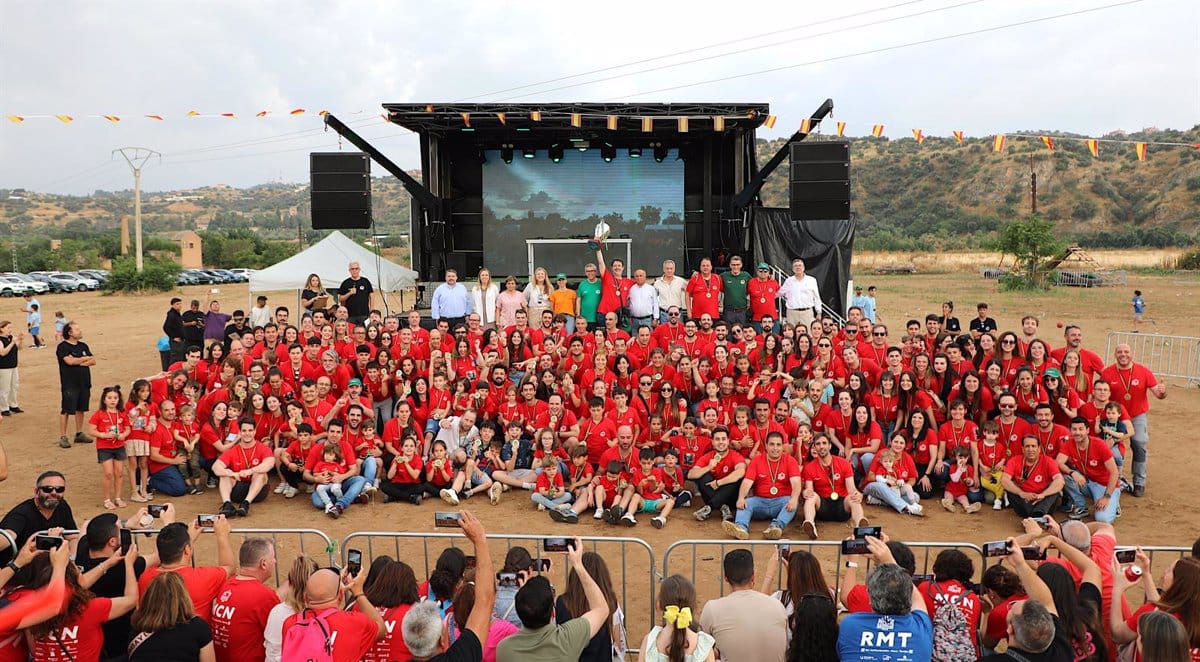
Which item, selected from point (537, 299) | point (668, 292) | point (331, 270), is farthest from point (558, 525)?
point (331, 270)

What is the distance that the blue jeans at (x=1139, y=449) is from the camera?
8188 mm

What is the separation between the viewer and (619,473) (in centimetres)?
778

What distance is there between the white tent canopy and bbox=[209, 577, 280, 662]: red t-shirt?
10.8m

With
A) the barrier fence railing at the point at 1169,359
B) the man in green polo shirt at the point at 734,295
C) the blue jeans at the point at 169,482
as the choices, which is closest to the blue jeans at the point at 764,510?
the man in green polo shirt at the point at 734,295

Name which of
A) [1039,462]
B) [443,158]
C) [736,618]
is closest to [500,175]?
[443,158]

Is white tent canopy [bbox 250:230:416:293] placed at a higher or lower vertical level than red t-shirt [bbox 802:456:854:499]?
higher

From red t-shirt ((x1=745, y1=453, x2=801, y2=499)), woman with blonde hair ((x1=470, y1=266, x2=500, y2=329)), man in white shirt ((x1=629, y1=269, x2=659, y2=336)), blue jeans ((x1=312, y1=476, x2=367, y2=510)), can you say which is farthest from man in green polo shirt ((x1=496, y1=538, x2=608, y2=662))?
woman with blonde hair ((x1=470, y1=266, x2=500, y2=329))

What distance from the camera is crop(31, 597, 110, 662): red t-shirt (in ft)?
11.5

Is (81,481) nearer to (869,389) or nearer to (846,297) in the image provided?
(869,389)

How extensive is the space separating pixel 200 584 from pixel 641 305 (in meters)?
7.99

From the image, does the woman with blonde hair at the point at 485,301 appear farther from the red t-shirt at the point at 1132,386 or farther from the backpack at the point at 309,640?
the backpack at the point at 309,640

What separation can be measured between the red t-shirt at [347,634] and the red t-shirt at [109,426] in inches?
225

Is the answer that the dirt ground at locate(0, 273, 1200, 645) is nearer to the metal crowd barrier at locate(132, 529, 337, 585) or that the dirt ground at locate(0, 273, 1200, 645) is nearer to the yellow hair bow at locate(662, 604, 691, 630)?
the metal crowd barrier at locate(132, 529, 337, 585)

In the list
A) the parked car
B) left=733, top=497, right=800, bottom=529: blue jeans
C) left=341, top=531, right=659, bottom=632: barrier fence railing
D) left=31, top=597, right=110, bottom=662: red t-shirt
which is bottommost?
left=341, top=531, right=659, bottom=632: barrier fence railing
